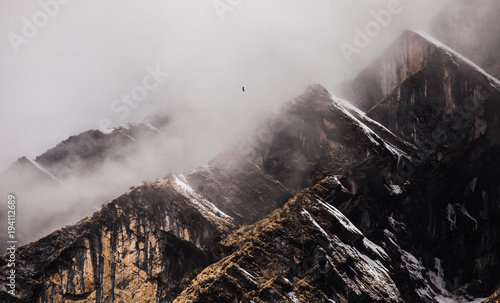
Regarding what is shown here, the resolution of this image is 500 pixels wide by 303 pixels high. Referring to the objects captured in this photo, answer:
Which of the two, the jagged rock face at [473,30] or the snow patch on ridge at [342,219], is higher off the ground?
the jagged rock face at [473,30]

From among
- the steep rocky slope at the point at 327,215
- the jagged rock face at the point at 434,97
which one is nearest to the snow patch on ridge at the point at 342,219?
the steep rocky slope at the point at 327,215

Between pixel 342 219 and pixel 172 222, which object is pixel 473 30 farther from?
pixel 172 222

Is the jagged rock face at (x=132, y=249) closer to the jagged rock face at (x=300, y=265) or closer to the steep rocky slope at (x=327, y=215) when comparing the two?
the steep rocky slope at (x=327, y=215)

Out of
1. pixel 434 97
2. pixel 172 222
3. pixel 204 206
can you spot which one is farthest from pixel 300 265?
pixel 434 97

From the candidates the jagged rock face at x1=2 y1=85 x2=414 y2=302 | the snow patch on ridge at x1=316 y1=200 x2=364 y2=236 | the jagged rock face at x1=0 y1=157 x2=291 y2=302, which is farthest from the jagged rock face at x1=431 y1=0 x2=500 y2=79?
the jagged rock face at x1=0 y1=157 x2=291 y2=302

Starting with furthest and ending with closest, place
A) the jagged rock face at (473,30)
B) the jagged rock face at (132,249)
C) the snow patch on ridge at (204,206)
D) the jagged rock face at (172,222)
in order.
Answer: the jagged rock face at (473,30) < the snow patch on ridge at (204,206) < the jagged rock face at (172,222) < the jagged rock face at (132,249)

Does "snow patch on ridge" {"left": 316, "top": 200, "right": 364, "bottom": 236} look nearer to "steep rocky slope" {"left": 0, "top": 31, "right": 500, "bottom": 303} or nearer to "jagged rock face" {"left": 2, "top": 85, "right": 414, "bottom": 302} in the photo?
"steep rocky slope" {"left": 0, "top": 31, "right": 500, "bottom": 303}

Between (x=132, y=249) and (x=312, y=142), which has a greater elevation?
(x=312, y=142)

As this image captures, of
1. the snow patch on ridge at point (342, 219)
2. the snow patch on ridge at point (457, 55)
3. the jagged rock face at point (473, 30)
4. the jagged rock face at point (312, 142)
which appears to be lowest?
the snow patch on ridge at point (342, 219)

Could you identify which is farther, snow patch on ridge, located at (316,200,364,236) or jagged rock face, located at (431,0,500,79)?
jagged rock face, located at (431,0,500,79)

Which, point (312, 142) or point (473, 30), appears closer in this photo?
point (312, 142)

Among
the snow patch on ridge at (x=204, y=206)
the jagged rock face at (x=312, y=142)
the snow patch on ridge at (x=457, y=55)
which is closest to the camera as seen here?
the snow patch on ridge at (x=204, y=206)

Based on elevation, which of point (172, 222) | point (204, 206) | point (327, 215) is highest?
point (204, 206)
